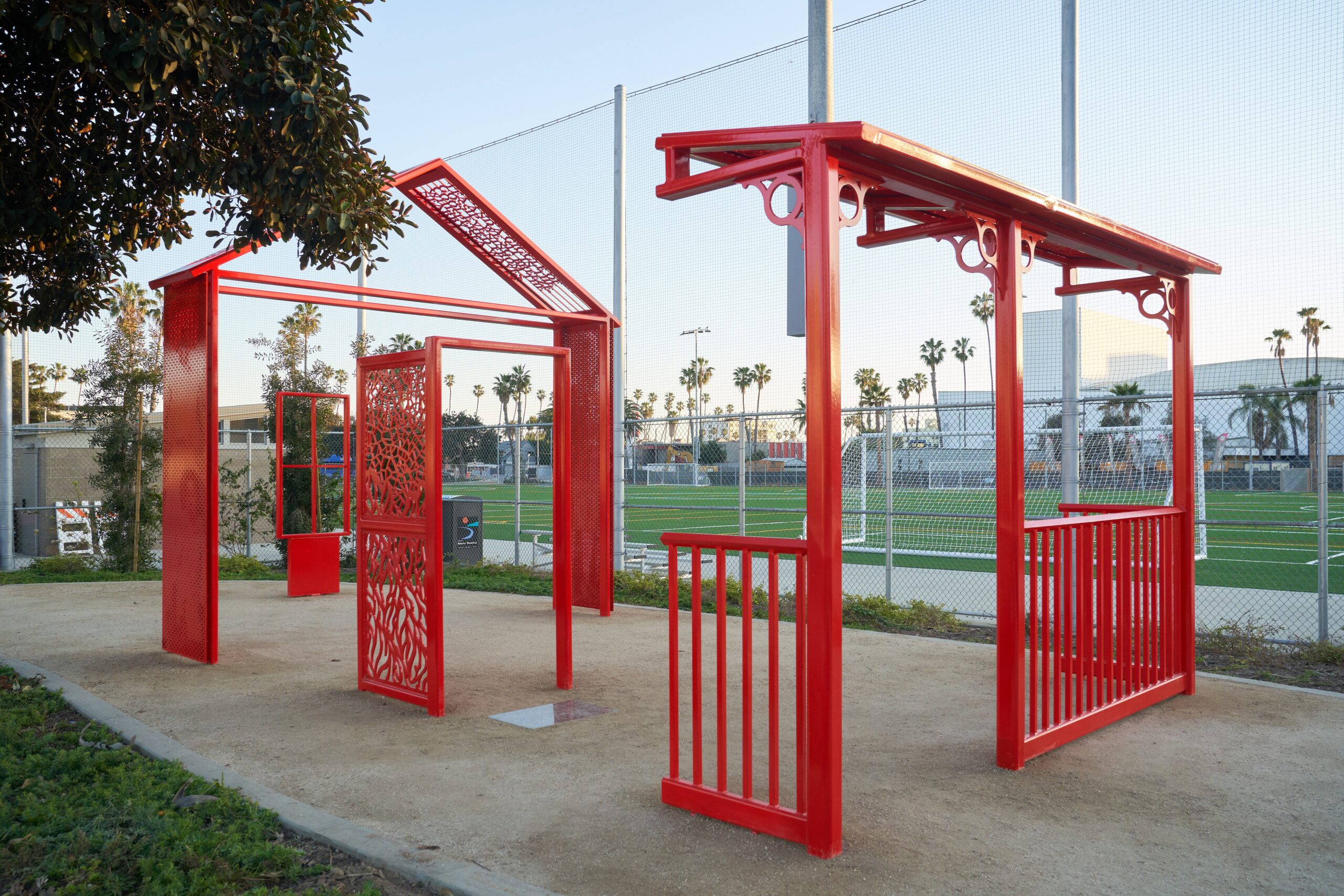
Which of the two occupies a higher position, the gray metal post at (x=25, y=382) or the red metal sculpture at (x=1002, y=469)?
the gray metal post at (x=25, y=382)

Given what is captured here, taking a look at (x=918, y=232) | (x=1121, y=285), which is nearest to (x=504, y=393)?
(x=1121, y=285)

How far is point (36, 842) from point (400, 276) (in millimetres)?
15320

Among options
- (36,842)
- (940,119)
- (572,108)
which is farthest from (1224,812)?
(572,108)

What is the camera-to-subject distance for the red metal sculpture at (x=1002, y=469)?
393 cm

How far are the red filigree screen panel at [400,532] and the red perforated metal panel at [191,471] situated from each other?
1568 millimetres

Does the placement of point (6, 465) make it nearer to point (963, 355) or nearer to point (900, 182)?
point (900, 182)

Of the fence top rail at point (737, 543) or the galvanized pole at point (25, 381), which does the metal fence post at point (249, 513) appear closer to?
the galvanized pole at point (25, 381)

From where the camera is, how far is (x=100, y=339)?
13.5 meters

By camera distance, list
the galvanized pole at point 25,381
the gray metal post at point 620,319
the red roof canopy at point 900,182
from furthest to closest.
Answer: the galvanized pole at point 25,381
the gray metal post at point 620,319
the red roof canopy at point 900,182

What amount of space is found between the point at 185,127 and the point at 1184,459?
20.8ft

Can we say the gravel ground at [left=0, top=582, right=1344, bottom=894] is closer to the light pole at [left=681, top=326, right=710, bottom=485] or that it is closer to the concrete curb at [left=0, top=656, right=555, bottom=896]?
the concrete curb at [left=0, top=656, right=555, bottom=896]

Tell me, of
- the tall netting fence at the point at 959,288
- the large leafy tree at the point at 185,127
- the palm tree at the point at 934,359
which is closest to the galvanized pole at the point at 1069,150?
the tall netting fence at the point at 959,288

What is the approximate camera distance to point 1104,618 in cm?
559

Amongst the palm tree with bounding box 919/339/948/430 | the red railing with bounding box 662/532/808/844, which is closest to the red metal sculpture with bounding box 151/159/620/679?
the red railing with bounding box 662/532/808/844
